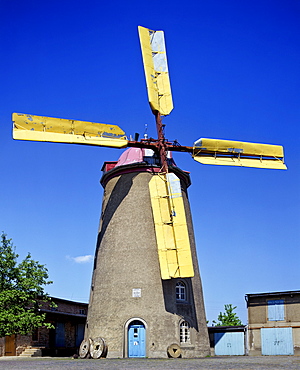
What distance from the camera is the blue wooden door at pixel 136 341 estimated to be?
73.9 feet

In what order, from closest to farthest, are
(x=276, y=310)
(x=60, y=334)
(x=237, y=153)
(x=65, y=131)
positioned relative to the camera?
1. (x=65, y=131)
2. (x=237, y=153)
3. (x=276, y=310)
4. (x=60, y=334)

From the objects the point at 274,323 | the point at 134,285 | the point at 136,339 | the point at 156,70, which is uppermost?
the point at 156,70

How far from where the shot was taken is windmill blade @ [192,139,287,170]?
26016 millimetres

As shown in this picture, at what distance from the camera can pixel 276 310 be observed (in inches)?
1151

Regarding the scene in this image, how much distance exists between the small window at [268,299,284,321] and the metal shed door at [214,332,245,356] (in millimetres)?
2517

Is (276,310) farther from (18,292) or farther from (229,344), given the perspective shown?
(18,292)

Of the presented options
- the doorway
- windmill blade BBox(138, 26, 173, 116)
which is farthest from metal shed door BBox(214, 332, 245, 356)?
windmill blade BBox(138, 26, 173, 116)

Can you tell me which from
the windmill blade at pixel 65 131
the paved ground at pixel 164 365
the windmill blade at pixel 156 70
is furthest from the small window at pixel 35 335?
the windmill blade at pixel 156 70

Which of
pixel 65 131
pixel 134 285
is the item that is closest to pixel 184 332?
pixel 134 285

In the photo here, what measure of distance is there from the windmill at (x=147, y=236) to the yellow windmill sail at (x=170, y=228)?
5 cm

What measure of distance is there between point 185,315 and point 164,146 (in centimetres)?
897

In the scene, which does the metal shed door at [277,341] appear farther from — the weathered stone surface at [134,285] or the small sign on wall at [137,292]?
the small sign on wall at [137,292]

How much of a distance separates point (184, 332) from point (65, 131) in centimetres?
1159

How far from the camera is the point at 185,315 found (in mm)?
23547
